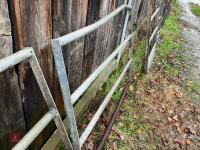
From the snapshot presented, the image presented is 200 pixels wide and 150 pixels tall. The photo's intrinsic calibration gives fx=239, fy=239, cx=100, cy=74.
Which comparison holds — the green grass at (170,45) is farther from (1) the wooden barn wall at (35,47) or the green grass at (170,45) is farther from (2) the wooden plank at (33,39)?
(2) the wooden plank at (33,39)

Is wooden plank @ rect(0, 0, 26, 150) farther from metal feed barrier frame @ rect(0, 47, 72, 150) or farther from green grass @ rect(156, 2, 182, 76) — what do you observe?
green grass @ rect(156, 2, 182, 76)

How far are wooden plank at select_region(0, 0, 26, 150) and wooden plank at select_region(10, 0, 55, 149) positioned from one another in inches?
2.1

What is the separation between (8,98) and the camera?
4.89 feet

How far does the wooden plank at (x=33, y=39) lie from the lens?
134 cm

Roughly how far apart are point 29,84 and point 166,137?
2.25 metres

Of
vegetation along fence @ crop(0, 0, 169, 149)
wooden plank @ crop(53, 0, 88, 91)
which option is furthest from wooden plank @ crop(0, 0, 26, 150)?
wooden plank @ crop(53, 0, 88, 91)

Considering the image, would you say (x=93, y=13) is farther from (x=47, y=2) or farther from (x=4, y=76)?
(x=4, y=76)

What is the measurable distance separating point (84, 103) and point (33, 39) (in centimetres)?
145

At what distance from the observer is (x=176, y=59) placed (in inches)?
218

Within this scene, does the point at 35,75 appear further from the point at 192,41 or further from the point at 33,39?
the point at 192,41

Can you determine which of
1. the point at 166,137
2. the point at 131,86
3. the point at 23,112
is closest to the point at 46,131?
the point at 23,112

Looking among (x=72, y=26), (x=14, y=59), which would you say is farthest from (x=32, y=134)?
(x=72, y=26)

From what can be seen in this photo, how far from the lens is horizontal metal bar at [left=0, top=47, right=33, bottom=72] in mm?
1042

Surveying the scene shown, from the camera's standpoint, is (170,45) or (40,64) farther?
(170,45)
